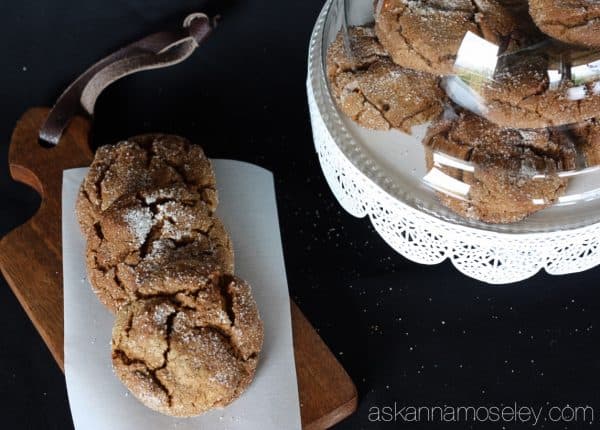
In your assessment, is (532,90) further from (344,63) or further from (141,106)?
(141,106)

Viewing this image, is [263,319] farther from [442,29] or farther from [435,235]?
[442,29]

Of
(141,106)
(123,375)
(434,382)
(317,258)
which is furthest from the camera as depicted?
(141,106)

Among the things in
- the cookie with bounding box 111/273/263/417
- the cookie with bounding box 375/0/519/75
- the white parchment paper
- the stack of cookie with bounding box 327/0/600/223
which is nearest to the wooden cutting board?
the white parchment paper

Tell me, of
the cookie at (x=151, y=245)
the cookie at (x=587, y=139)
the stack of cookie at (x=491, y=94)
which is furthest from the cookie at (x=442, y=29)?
the cookie at (x=151, y=245)

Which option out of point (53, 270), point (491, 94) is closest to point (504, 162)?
point (491, 94)

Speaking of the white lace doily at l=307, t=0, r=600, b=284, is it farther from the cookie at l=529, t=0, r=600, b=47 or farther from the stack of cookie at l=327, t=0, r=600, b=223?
the cookie at l=529, t=0, r=600, b=47

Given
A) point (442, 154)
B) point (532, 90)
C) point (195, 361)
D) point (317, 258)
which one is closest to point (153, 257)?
point (195, 361)
